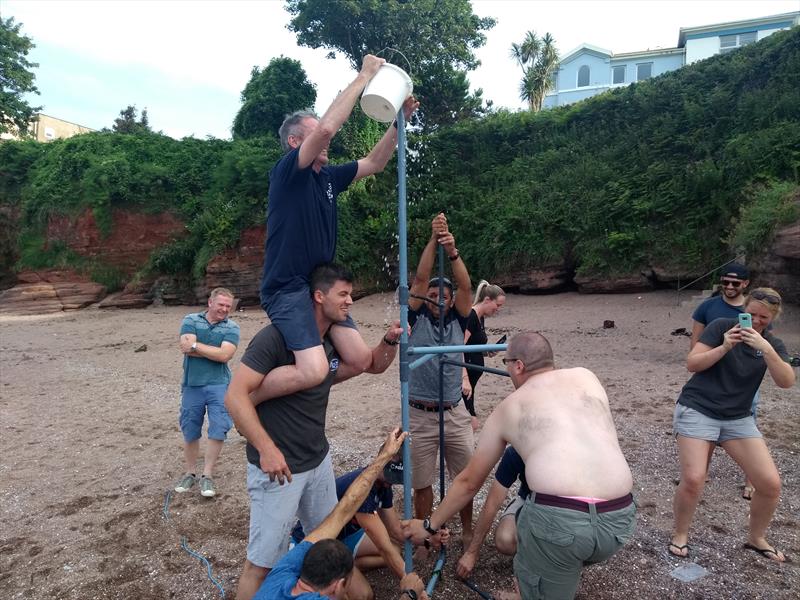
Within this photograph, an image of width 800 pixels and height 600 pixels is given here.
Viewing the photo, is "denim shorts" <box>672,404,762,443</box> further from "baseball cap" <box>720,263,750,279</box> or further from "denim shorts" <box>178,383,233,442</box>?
"denim shorts" <box>178,383,233,442</box>

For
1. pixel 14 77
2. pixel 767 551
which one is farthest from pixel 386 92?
pixel 14 77

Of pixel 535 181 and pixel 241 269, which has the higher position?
pixel 535 181

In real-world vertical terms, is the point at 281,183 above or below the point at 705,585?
above

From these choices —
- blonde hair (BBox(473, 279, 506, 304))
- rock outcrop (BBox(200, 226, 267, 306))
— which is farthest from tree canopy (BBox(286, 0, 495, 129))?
blonde hair (BBox(473, 279, 506, 304))

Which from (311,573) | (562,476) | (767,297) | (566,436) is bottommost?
(311,573)

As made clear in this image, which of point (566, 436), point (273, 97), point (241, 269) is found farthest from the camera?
point (273, 97)

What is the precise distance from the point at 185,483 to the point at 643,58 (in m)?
40.0

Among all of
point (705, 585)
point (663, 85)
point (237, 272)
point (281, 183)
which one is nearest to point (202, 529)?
point (281, 183)

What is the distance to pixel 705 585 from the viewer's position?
3.05 meters

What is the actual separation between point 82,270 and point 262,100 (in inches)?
394

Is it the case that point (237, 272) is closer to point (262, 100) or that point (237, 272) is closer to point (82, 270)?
point (82, 270)

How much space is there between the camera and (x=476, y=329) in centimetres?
416

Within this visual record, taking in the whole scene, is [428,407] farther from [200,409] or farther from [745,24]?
[745,24]

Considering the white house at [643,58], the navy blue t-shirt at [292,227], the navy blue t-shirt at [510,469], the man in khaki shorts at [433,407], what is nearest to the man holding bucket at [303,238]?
the navy blue t-shirt at [292,227]
